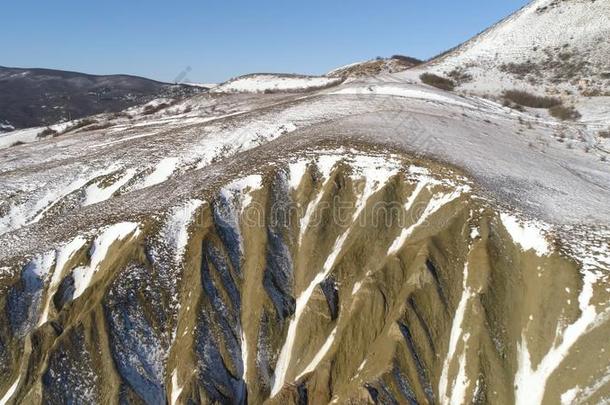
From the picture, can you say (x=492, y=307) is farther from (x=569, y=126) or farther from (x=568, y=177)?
(x=569, y=126)

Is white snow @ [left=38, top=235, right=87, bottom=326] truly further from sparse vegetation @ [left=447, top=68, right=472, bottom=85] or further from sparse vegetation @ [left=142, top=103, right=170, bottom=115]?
sparse vegetation @ [left=142, top=103, right=170, bottom=115]

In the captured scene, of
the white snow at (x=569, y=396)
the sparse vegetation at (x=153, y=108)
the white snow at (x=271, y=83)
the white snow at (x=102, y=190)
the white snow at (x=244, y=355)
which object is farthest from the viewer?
the sparse vegetation at (x=153, y=108)

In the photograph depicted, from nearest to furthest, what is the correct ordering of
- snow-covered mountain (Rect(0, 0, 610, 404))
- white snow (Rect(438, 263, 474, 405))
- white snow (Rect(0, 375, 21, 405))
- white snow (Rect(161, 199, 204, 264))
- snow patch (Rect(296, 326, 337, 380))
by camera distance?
white snow (Rect(438, 263, 474, 405)), snow-covered mountain (Rect(0, 0, 610, 404)), white snow (Rect(0, 375, 21, 405)), snow patch (Rect(296, 326, 337, 380)), white snow (Rect(161, 199, 204, 264))

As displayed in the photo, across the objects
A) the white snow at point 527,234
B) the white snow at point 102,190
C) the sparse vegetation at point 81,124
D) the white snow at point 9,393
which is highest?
the white snow at point 527,234

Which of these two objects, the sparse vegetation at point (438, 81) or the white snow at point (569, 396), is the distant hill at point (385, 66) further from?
the white snow at point (569, 396)

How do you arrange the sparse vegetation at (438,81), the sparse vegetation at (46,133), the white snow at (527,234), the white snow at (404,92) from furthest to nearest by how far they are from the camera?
1. the sparse vegetation at (46,133)
2. the sparse vegetation at (438,81)
3. the white snow at (404,92)
4. the white snow at (527,234)

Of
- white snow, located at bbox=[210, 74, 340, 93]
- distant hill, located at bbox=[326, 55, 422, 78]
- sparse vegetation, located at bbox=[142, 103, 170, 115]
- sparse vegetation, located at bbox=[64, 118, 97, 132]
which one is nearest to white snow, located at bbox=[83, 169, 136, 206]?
white snow, located at bbox=[210, 74, 340, 93]

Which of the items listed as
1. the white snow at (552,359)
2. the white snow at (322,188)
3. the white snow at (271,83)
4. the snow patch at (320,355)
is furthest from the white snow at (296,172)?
the white snow at (271,83)

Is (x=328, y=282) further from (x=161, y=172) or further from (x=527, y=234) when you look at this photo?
(x=161, y=172)

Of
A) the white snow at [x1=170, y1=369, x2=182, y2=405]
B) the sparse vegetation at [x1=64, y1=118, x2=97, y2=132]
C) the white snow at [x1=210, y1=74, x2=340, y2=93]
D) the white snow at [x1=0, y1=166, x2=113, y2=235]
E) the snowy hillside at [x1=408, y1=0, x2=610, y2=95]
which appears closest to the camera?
the white snow at [x1=170, y1=369, x2=182, y2=405]
